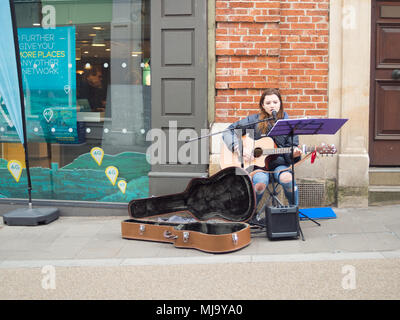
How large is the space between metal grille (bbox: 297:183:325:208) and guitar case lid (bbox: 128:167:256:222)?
1385 mm

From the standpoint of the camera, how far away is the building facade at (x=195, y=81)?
22.1 ft

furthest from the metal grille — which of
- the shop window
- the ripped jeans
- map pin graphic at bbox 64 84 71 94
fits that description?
map pin graphic at bbox 64 84 71 94

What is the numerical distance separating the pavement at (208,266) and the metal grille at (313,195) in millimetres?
598

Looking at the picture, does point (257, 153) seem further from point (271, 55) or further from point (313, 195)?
point (271, 55)

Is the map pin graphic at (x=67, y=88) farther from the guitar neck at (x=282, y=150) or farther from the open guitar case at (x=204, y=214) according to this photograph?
the guitar neck at (x=282, y=150)

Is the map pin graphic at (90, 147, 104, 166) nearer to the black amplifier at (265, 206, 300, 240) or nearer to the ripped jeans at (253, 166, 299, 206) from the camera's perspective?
the ripped jeans at (253, 166, 299, 206)

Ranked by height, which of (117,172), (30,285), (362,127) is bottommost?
(30,285)

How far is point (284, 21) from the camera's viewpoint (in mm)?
6820

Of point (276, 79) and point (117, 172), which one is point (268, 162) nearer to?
point (276, 79)

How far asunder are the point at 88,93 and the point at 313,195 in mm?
3094

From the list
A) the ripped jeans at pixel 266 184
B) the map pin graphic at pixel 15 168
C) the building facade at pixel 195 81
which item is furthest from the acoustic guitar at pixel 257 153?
the map pin graphic at pixel 15 168

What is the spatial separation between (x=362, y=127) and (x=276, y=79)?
1.20m

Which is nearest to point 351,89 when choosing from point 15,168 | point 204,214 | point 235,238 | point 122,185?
point 204,214
